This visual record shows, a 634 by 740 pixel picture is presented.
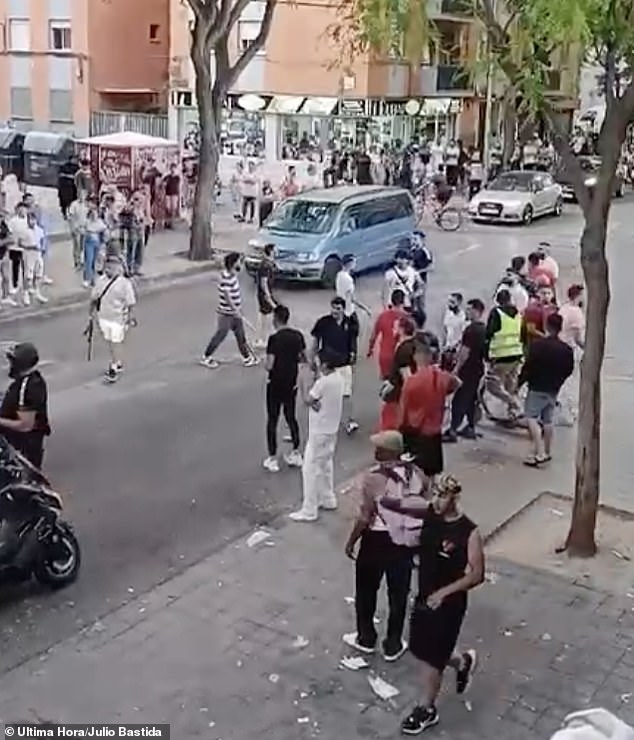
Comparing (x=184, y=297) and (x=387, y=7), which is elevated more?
(x=387, y=7)

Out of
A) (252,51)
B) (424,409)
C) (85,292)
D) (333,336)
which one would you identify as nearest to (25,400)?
(424,409)

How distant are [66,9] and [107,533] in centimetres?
3669

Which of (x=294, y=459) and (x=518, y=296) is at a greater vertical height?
(x=518, y=296)

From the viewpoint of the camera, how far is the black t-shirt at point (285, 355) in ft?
36.2

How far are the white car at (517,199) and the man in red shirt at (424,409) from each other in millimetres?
22014

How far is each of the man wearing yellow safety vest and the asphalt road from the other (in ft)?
3.98

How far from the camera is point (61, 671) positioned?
7.61 m

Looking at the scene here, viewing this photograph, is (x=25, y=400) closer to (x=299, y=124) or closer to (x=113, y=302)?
(x=113, y=302)

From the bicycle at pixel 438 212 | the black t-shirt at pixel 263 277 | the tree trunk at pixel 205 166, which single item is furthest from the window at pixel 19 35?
the black t-shirt at pixel 263 277

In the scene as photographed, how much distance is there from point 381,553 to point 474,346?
470 cm

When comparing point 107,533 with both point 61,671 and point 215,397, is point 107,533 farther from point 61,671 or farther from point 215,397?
point 215,397

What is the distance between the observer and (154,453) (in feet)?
39.8

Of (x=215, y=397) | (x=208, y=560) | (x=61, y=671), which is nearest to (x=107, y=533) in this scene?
(x=208, y=560)

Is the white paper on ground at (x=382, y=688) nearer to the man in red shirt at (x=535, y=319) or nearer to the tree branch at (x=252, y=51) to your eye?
the man in red shirt at (x=535, y=319)
